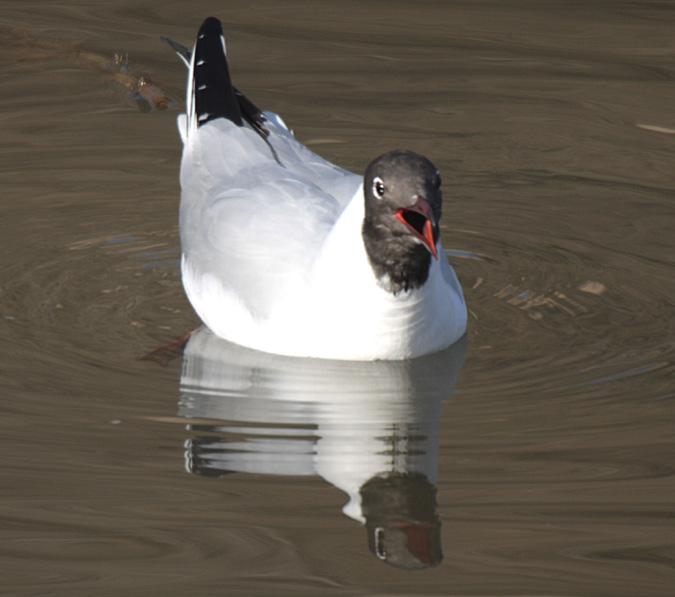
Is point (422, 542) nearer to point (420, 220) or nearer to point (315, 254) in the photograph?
point (420, 220)

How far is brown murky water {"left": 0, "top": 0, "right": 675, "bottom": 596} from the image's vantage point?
422 cm

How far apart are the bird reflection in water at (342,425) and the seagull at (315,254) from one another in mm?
100

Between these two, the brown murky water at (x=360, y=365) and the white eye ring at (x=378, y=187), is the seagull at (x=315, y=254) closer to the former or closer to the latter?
the white eye ring at (x=378, y=187)

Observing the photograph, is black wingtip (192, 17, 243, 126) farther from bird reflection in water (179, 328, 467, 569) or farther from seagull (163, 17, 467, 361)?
bird reflection in water (179, 328, 467, 569)

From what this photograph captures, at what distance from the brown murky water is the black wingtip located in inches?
30.2

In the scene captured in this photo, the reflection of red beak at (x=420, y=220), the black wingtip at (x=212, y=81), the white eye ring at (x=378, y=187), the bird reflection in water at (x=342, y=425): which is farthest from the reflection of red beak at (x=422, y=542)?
the black wingtip at (x=212, y=81)

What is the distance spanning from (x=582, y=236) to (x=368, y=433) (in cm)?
266

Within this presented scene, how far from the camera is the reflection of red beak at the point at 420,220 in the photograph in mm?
4762

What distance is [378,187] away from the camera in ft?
16.4

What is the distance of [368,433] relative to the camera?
498 cm

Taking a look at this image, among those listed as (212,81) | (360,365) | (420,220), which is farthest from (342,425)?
(212,81)

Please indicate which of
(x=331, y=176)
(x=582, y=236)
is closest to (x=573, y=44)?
(x=582, y=236)

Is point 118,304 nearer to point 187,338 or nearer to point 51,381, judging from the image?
point 187,338

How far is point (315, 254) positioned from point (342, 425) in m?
0.91
